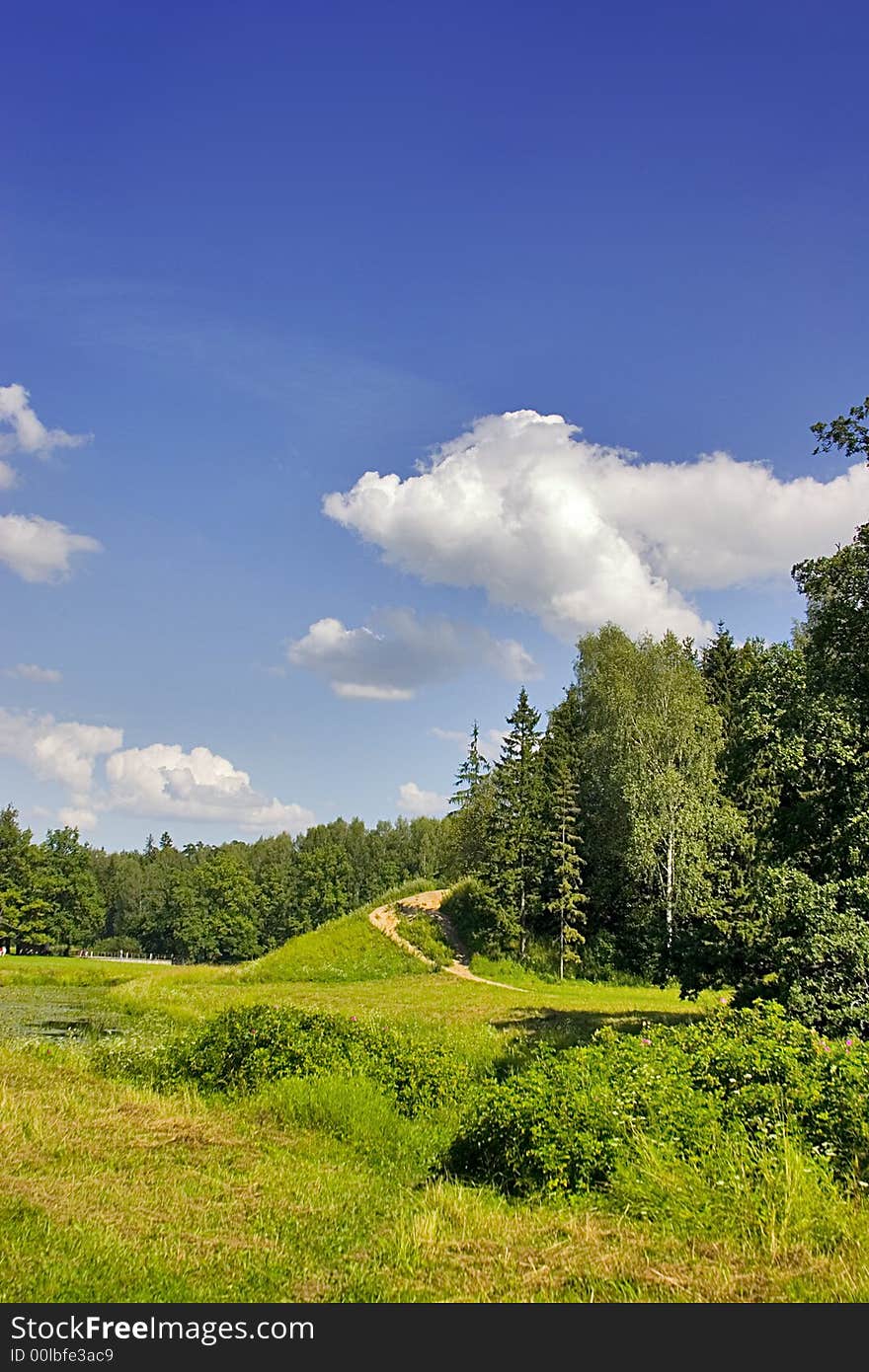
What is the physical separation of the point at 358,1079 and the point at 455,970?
3384 centimetres

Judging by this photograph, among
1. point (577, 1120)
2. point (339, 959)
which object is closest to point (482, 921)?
point (339, 959)

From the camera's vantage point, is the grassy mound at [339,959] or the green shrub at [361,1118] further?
the grassy mound at [339,959]

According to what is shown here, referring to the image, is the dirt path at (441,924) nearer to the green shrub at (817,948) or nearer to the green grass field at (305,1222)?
the green shrub at (817,948)

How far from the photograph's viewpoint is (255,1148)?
10781mm

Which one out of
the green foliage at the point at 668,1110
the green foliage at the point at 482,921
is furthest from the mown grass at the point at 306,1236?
the green foliage at the point at 482,921

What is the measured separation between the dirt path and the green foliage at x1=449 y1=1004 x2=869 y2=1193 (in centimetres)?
2945

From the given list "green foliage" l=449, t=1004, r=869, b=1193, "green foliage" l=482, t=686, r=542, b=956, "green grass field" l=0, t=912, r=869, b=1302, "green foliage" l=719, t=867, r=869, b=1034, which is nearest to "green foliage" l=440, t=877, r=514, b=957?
"green foliage" l=482, t=686, r=542, b=956

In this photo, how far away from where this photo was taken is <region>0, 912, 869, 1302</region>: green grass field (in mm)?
6207

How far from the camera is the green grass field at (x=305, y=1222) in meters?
6.21

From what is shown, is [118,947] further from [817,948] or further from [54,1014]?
[817,948]

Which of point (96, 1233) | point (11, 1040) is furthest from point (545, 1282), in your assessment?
point (11, 1040)

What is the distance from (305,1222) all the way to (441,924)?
45.8 meters

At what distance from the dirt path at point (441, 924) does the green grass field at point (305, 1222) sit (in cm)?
2761
